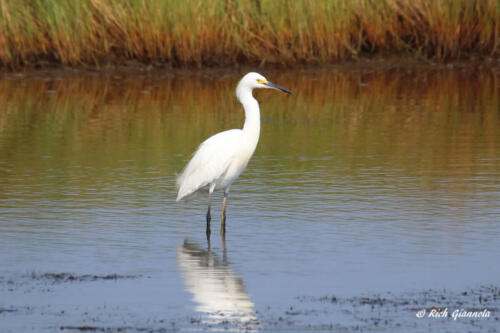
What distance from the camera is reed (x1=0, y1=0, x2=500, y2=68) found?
17.5 meters

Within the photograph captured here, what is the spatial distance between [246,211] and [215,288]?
92.7 inches

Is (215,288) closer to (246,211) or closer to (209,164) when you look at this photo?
(209,164)

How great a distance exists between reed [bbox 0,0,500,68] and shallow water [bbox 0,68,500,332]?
212 centimetres

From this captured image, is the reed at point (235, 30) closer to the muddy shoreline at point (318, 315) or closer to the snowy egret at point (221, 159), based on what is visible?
the snowy egret at point (221, 159)

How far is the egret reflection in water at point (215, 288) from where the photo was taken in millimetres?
5504

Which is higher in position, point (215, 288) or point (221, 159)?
point (221, 159)

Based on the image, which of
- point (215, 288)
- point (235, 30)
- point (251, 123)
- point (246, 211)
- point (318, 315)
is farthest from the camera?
point (235, 30)

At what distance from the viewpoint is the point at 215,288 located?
6.14 metres

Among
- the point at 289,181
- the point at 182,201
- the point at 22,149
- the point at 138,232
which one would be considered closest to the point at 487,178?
the point at 289,181

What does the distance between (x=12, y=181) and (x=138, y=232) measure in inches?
98.8

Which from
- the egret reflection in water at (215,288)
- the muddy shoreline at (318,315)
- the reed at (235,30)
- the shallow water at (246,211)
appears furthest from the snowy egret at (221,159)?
the reed at (235,30)

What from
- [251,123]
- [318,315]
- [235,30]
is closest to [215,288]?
[318,315]

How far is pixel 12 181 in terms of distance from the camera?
9727 millimetres

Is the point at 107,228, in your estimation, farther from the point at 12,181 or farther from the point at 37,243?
the point at 12,181
